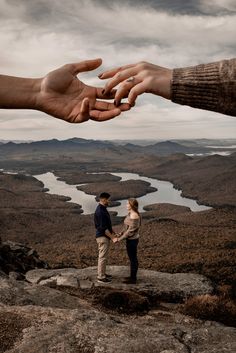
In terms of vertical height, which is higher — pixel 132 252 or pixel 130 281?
pixel 132 252

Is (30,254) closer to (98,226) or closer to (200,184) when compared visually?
(98,226)

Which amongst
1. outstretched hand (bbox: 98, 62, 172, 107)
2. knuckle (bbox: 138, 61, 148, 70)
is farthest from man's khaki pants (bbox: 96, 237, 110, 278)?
knuckle (bbox: 138, 61, 148, 70)

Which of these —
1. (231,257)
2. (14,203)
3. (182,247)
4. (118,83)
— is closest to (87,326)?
(118,83)

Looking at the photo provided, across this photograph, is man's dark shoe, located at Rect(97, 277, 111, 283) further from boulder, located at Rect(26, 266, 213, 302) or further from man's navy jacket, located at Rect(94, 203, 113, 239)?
man's navy jacket, located at Rect(94, 203, 113, 239)

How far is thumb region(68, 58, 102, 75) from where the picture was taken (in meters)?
4.40

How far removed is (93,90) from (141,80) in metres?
1.13

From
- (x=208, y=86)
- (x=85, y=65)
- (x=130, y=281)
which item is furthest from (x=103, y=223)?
(x=208, y=86)

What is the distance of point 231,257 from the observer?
146 ft

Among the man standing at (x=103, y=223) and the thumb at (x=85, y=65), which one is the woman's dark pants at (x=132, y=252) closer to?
the man standing at (x=103, y=223)

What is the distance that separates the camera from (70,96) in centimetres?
465

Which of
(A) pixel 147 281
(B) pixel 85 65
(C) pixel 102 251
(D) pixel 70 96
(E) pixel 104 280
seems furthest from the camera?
(A) pixel 147 281

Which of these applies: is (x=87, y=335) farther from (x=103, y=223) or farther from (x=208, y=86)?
(x=208, y=86)

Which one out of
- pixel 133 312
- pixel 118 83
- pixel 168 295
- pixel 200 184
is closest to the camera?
pixel 118 83

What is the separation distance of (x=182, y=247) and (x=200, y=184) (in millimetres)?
124929
